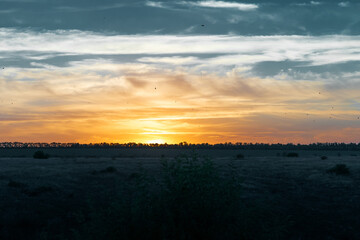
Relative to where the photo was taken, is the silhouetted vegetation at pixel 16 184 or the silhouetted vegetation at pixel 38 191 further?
the silhouetted vegetation at pixel 16 184

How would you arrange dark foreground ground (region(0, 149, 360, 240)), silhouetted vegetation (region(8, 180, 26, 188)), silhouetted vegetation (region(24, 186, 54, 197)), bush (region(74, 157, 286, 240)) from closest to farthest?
1. bush (region(74, 157, 286, 240))
2. dark foreground ground (region(0, 149, 360, 240))
3. silhouetted vegetation (region(24, 186, 54, 197))
4. silhouetted vegetation (region(8, 180, 26, 188))

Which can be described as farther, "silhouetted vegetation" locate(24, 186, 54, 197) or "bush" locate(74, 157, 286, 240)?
"silhouetted vegetation" locate(24, 186, 54, 197)

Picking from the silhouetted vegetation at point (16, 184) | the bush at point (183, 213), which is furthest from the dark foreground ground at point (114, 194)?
the bush at point (183, 213)

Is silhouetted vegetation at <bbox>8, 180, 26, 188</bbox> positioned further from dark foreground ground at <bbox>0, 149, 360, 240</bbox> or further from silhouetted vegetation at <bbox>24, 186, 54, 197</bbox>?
silhouetted vegetation at <bbox>24, 186, 54, 197</bbox>

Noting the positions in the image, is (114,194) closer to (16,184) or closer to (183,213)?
(16,184)

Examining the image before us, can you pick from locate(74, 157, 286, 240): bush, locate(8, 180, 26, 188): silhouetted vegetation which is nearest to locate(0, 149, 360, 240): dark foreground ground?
locate(8, 180, 26, 188): silhouetted vegetation

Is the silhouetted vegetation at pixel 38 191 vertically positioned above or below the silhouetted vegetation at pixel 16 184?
below

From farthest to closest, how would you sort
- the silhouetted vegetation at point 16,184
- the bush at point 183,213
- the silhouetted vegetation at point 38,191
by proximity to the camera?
the silhouetted vegetation at point 16,184 → the silhouetted vegetation at point 38,191 → the bush at point 183,213

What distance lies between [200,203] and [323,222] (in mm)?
15567

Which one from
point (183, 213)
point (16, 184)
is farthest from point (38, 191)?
point (183, 213)

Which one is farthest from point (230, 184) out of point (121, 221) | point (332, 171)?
point (332, 171)

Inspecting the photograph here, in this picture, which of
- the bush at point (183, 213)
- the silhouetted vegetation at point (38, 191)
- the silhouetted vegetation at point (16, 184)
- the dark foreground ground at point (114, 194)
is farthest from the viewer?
the silhouetted vegetation at point (16, 184)

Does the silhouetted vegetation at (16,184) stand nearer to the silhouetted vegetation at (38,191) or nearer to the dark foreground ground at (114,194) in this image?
the dark foreground ground at (114,194)

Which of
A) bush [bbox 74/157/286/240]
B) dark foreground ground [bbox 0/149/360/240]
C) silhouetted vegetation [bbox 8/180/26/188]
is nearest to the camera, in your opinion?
bush [bbox 74/157/286/240]
